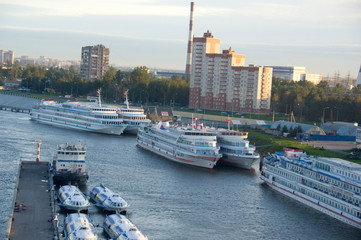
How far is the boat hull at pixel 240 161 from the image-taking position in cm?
5074

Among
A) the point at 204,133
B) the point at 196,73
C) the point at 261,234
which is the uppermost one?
the point at 196,73

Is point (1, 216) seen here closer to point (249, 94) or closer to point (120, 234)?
point (120, 234)

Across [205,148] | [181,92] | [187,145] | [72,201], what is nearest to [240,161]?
[205,148]

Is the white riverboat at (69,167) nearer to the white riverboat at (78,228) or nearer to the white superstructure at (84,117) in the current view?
the white riverboat at (78,228)

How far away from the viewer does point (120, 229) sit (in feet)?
92.5

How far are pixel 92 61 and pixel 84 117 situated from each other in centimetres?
8955

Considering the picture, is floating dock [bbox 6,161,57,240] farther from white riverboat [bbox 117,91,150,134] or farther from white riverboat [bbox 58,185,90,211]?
white riverboat [bbox 117,91,150,134]

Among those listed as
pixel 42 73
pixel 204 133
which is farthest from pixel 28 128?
pixel 42 73

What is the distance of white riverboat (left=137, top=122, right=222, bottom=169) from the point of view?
50.1 metres

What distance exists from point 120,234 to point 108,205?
209 inches

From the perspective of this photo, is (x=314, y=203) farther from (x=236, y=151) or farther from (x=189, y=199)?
(x=236, y=151)

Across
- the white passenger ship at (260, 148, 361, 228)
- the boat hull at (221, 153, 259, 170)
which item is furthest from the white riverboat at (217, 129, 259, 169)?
the white passenger ship at (260, 148, 361, 228)

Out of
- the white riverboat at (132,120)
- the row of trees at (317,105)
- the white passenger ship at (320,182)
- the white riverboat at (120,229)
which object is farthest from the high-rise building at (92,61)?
the white riverboat at (120,229)

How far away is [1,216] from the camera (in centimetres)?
3030
